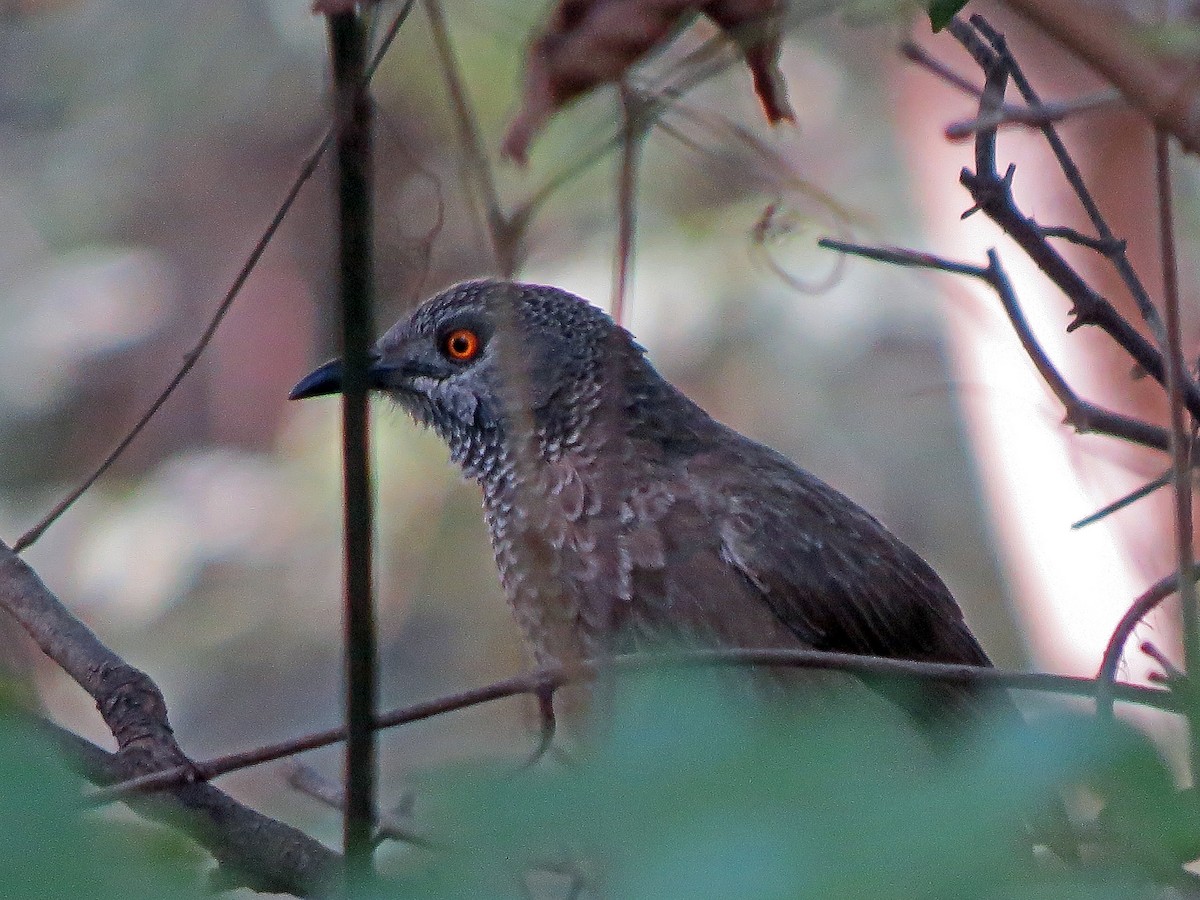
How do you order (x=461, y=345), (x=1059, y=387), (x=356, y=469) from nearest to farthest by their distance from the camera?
(x=356, y=469)
(x=1059, y=387)
(x=461, y=345)

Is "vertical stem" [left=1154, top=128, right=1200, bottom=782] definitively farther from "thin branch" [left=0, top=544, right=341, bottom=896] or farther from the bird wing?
the bird wing

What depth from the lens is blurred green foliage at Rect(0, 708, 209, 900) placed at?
0.94 metres

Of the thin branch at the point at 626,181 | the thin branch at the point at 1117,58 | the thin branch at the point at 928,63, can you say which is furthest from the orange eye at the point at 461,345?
the thin branch at the point at 1117,58

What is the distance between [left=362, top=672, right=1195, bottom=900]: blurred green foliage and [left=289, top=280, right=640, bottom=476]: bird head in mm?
3175

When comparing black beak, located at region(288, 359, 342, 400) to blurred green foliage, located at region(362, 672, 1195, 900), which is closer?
blurred green foliage, located at region(362, 672, 1195, 900)

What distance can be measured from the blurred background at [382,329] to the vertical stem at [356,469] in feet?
14.1

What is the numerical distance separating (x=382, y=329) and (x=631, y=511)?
2471 mm

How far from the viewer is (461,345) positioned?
440cm

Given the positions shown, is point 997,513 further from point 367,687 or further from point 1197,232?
point 367,687

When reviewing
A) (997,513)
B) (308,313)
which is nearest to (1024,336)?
(997,513)

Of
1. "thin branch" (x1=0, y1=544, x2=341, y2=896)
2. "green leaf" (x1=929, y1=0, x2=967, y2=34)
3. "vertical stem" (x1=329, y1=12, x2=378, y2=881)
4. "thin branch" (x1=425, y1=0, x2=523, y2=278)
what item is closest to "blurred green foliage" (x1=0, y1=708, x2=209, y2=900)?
"vertical stem" (x1=329, y1=12, x2=378, y2=881)

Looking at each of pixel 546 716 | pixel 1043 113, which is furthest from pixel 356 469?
pixel 1043 113

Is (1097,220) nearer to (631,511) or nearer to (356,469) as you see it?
(631,511)

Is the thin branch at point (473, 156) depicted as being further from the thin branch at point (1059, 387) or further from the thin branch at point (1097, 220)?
the thin branch at point (1097, 220)
